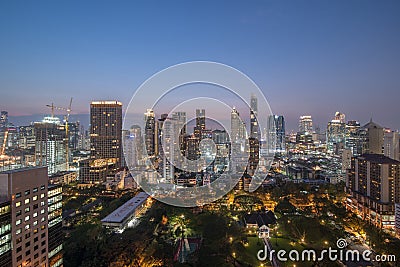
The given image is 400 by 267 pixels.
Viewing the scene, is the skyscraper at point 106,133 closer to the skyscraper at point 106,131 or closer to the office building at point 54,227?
the skyscraper at point 106,131

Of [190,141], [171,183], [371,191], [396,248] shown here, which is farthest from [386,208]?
[171,183]

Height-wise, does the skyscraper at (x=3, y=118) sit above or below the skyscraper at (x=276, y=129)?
above

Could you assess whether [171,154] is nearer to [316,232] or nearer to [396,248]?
[316,232]

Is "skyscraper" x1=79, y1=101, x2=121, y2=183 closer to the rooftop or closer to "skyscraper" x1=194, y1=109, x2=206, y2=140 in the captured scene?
the rooftop

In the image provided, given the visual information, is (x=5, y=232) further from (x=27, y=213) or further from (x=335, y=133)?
(x=335, y=133)

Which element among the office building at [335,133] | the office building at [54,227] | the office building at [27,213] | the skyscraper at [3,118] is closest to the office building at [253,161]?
the office building at [54,227]

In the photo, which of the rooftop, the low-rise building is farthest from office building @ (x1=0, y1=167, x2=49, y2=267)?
the rooftop
